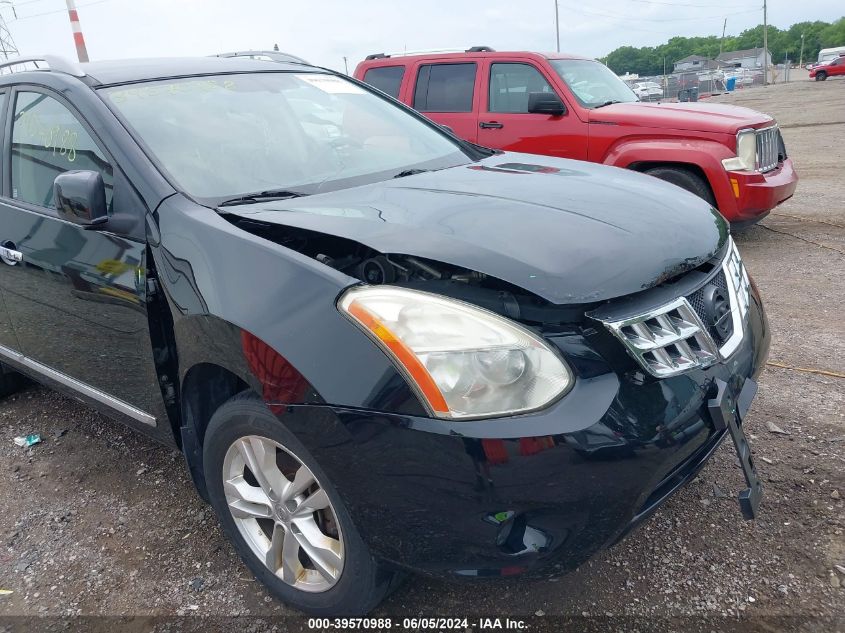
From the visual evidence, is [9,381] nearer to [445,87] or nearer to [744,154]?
[445,87]

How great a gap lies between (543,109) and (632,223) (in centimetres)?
465

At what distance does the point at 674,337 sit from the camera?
179 cm

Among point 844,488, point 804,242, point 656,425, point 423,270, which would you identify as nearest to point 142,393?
point 423,270

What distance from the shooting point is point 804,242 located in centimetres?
607

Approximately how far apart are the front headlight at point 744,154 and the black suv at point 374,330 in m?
3.44

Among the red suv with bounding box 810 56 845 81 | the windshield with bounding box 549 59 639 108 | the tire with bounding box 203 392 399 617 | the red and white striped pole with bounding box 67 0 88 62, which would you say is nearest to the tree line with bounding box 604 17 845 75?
the red suv with bounding box 810 56 845 81

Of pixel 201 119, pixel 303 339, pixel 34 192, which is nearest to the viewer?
pixel 303 339

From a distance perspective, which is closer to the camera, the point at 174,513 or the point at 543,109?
the point at 174,513

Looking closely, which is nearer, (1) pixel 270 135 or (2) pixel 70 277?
(2) pixel 70 277

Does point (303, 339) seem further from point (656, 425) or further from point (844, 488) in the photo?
point (844, 488)

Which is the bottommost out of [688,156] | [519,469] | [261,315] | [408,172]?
[519,469]

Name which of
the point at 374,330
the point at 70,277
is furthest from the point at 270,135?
the point at 374,330

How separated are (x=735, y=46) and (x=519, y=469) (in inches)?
5245

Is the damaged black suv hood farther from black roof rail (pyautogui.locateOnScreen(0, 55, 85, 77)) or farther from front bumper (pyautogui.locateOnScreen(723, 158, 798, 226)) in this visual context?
front bumper (pyautogui.locateOnScreen(723, 158, 798, 226))
